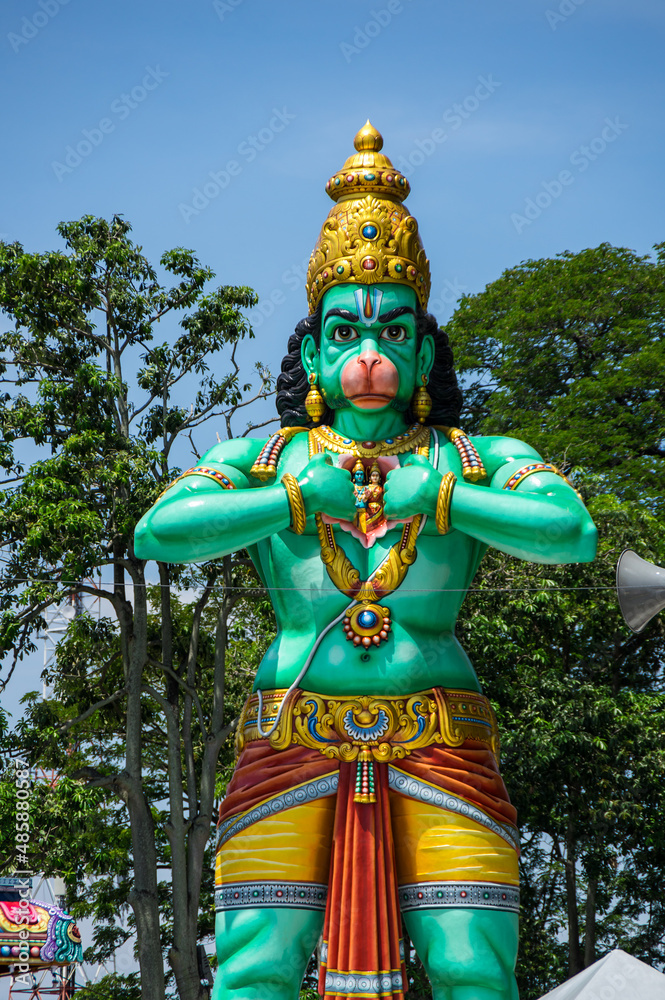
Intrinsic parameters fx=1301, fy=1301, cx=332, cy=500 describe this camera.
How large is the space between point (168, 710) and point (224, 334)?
3963mm

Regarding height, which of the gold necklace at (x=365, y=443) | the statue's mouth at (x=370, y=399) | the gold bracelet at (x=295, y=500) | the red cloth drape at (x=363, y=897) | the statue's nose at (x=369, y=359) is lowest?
the red cloth drape at (x=363, y=897)

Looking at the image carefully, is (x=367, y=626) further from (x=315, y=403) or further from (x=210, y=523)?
(x=315, y=403)

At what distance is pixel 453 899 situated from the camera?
15.1 feet

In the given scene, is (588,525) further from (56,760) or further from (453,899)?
(56,760)

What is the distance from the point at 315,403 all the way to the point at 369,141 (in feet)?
3.80

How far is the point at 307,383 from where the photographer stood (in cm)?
558

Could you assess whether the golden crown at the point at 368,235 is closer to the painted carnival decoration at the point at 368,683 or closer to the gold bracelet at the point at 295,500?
the painted carnival decoration at the point at 368,683

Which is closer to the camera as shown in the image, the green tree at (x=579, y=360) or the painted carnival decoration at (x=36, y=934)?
the painted carnival decoration at (x=36, y=934)

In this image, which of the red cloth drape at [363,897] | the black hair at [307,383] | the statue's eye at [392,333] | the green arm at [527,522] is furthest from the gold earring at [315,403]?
the red cloth drape at [363,897]

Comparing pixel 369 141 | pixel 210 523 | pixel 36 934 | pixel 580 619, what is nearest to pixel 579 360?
pixel 580 619

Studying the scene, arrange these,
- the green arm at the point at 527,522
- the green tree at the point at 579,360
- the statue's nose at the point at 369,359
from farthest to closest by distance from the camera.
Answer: the green tree at the point at 579,360 < the statue's nose at the point at 369,359 < the green arm at the point at 527,522

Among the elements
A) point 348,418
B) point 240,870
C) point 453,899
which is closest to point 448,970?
point 453,899

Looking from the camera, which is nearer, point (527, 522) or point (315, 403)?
point (527, 522)

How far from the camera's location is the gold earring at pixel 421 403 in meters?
5.32
